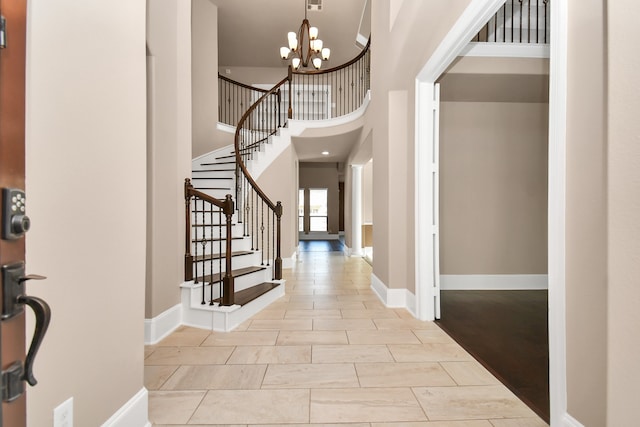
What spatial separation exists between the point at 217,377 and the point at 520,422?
1.74 m

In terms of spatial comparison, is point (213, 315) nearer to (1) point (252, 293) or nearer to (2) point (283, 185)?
(1) point (252, 293)

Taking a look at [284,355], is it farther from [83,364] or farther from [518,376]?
[518,376]

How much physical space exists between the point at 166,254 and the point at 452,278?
12.2ft

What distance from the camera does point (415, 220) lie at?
316cm

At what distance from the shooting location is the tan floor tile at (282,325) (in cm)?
286

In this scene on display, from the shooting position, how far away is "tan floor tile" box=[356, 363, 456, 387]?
6.30 ft

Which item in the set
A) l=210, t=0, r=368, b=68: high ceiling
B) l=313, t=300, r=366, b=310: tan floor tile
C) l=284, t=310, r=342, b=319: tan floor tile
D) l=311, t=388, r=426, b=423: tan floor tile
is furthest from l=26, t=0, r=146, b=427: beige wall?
l=210, t=0, r=368, b=68: high ceiling

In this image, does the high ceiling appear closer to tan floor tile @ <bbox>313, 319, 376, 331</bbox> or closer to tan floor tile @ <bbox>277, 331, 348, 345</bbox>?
tan floor tile @ <bbox>313, 319, 376, 331</bbox>

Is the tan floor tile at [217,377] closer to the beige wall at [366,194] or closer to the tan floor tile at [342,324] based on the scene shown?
the tan floor tile at [342,324]

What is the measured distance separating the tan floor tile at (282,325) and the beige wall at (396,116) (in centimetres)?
115

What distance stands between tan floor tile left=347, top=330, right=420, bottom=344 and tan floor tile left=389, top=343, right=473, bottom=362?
0.35 feet

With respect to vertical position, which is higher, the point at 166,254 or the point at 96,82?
the point at 96,82

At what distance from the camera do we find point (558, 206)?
1359 millimetres

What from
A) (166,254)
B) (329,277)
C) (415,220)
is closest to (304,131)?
(329,277)
